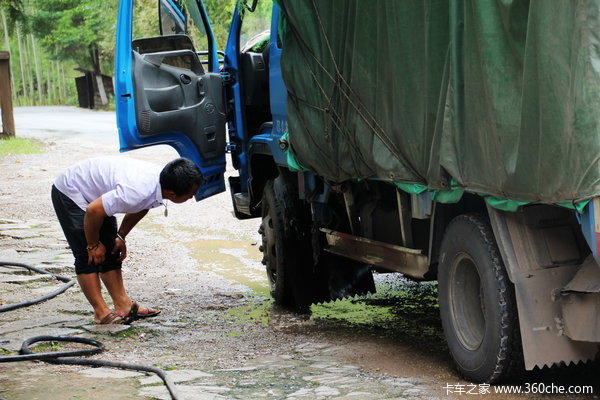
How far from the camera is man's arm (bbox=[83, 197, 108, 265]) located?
690cm

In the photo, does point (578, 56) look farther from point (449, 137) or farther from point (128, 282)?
point (128, 282)

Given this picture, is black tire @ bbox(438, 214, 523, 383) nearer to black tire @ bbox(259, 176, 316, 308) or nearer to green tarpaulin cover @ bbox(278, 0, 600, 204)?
green tarpaulin cover @ bbox(278, 0, 600, 204)

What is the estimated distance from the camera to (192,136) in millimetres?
8477

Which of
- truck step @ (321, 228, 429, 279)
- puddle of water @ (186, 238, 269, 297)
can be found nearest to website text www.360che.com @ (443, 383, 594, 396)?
truck step @ (321, 228, 429, 279)

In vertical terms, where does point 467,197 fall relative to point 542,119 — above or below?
below

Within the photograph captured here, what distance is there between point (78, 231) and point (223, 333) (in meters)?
1.31

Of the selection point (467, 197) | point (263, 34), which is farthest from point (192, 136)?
point (467, 197)

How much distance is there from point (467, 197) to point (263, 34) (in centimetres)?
393

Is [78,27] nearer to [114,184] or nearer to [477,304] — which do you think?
[114,184]

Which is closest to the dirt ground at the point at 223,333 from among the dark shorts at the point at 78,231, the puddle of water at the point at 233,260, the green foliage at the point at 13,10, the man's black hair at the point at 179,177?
the puddle of water at the point at 233,260

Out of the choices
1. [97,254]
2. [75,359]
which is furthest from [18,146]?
[75,359]

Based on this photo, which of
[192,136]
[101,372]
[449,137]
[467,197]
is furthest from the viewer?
[192,136]

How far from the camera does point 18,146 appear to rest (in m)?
22.9

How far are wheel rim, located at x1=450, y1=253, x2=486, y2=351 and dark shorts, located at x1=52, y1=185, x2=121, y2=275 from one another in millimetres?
2875
